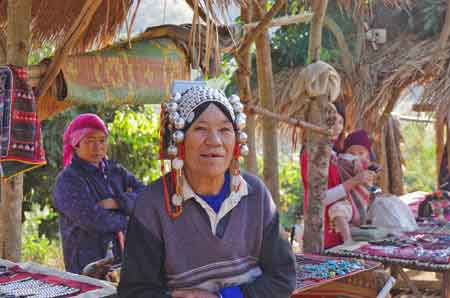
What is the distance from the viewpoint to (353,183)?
4.48 metres

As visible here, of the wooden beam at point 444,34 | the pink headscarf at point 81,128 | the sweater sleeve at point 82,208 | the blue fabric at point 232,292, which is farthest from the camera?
the wooden beam at point 444,34

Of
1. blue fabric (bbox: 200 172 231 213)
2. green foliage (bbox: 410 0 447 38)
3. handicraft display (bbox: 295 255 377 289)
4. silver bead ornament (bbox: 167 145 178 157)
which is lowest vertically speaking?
handicraft display (bbox: 295 255 377 289)

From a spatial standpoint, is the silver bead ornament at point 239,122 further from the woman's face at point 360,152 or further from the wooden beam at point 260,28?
the woman's face at point 360,152

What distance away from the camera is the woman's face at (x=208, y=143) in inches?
88.4

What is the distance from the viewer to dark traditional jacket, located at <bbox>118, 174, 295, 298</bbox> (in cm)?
221

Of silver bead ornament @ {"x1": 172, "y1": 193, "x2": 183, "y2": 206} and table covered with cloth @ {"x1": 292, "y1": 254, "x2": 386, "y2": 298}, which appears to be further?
table covered with cloth @ {"x1": 292, "y1": 254, "x2": 386, "y2": 298}

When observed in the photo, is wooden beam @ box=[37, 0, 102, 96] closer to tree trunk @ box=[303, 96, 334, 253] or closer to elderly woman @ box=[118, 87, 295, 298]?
elderly woman @ box=[118, 87, 295, 298]

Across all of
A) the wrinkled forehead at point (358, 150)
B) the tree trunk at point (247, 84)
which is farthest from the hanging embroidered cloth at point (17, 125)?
the wrinkled forehead at point (358, 150)

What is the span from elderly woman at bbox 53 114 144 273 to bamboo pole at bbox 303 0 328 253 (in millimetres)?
1205

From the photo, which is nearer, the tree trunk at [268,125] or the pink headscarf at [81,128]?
the pink headscarf at [81,128]

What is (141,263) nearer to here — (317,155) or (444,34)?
(317,155)

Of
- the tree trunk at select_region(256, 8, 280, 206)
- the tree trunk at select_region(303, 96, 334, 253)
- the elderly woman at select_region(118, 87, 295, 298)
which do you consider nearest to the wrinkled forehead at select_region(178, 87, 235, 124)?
the elderly woman at select_region(118, 87, 295, 298)

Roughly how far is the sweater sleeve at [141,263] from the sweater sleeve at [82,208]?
145 centimetres

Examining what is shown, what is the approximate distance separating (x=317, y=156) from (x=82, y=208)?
1577 millimetres
